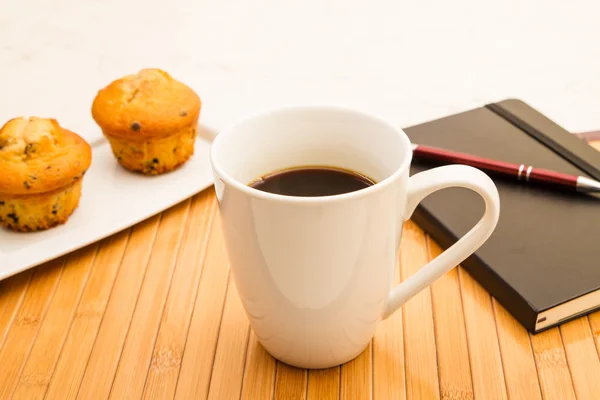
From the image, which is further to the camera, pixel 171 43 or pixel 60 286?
pixel 171 43

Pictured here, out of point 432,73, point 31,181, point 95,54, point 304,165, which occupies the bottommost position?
point 95,54

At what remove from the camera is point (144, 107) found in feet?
3.20

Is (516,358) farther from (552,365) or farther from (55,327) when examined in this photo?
(55,327)

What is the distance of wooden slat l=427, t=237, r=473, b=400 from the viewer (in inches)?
25.9

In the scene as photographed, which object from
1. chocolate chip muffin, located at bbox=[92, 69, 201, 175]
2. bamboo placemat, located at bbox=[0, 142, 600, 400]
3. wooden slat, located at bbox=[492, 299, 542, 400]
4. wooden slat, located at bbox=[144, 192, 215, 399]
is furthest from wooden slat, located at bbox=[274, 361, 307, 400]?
chocolate chip muffin, located at bbox=[92, 69, 201, 175]

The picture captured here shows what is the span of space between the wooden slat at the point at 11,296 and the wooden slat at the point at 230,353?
25 centimetres

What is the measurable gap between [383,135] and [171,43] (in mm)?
1092

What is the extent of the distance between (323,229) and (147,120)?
1.68 ft

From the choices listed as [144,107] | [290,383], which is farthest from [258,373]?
[144,107]

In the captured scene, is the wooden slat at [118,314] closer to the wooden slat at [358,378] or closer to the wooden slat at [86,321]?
the wooden slat at [86,321]

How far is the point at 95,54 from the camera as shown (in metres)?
1.55

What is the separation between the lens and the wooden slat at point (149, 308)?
26.4 inches

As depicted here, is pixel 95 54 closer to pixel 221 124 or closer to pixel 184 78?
pixel 184 78

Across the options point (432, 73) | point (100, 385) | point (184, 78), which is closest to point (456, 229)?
point (100, 385)
